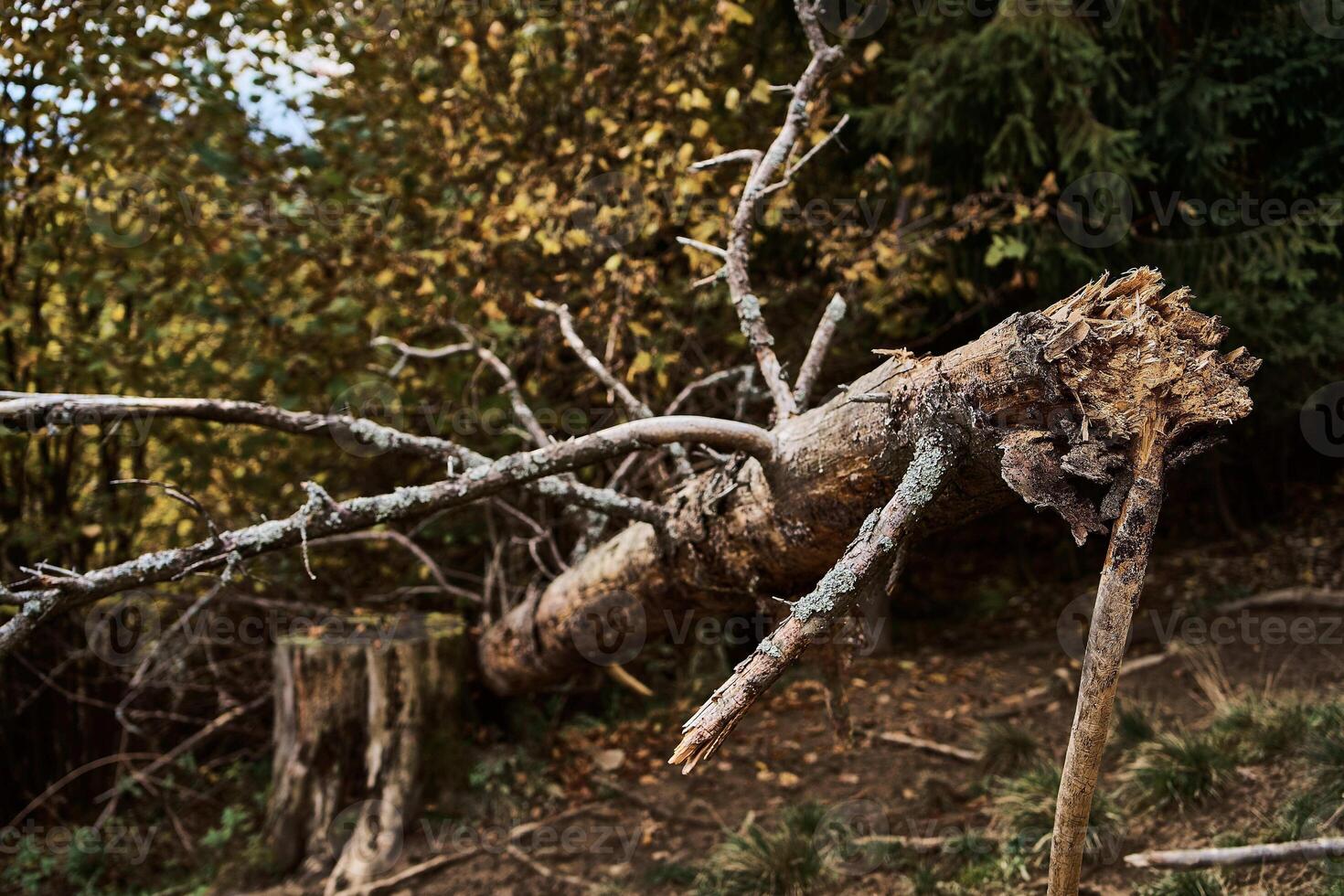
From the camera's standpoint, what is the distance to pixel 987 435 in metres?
1.64

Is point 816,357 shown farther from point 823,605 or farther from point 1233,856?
point 1233,856

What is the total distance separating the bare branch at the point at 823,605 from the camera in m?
1.39

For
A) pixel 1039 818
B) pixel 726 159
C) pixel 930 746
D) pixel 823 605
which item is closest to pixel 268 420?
pixel 726 159

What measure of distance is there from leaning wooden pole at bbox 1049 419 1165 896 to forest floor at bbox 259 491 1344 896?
1405 mm

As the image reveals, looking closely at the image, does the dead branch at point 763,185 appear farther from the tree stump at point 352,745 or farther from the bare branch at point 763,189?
the tree stump at point 352,745

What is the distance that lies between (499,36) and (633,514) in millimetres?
3148

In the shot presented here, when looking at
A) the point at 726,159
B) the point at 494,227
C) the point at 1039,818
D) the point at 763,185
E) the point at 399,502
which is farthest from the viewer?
the point at 494,227

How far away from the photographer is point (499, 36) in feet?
15.4

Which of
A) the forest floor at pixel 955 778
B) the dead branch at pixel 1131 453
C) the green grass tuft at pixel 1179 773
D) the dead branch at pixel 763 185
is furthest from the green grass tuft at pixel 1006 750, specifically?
the dead branch at pixel 1131 453

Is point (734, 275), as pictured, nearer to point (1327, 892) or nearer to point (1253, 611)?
point (1327, 892)

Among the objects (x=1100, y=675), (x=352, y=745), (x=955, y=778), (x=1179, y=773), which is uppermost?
(x=1100, y=675)

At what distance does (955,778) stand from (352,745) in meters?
2.63

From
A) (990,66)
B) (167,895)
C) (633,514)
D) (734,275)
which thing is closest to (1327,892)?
(633,514)

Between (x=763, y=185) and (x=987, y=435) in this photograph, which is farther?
(x=763, y=185)
